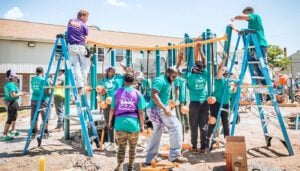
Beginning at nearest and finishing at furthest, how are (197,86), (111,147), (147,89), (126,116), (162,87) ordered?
(126,116) < (162,87) < (197,86) < (111,147) < (147,89)

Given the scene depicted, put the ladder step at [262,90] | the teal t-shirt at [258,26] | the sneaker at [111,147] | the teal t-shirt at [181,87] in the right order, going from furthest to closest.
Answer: the teal t-shirt at [181,87]
the sneaker at [111,147]
the teal t-shirt at [258,26]
the ladder step at [262,90]

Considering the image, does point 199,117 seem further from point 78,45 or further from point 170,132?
point 78,45

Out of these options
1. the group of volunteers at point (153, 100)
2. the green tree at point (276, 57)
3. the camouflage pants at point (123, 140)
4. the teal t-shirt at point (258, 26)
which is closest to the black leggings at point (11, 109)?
the group of volunteers at point (153, 100)

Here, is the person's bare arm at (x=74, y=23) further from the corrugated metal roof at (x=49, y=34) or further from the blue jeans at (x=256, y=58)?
the corrugated metal roof at (x=49, y=34)

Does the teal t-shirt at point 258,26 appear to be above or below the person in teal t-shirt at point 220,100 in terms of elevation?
above

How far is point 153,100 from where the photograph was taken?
5.15 meters

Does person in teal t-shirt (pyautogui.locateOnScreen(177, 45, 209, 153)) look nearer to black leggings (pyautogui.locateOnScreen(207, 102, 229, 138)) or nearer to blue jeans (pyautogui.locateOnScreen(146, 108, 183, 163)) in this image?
black leggings (pyautogui.locateOnScreen(207, 102, 229, 138))

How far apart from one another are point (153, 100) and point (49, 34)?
66.5ft

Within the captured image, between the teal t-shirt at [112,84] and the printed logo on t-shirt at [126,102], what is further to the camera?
the teal t-shirt at [112,84]

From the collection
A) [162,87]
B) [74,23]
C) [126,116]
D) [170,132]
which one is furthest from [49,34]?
[126,116]

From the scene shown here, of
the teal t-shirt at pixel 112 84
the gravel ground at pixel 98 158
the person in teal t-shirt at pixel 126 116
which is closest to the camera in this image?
the person in teal t-shirt at pixel 126 116

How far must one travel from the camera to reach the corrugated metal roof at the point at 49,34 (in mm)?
21087

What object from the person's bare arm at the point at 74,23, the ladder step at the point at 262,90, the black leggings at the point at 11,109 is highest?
the person's bare arm at the point at 74,23

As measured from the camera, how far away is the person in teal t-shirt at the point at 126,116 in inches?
182
